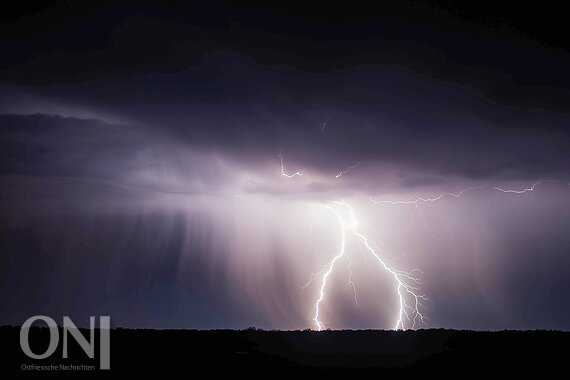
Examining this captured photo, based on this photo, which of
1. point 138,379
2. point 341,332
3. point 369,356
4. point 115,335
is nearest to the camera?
point 138,379

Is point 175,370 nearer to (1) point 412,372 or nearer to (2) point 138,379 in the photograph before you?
(2) point 138,379

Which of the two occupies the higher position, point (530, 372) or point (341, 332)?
point (341, 332)

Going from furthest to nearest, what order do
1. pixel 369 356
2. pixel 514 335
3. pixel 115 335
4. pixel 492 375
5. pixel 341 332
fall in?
pixel 341 332 → pixel 514 335 → pixel 115 335 → pixel 369 356 → pixel 492 375

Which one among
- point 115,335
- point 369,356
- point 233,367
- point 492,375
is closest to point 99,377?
point 233,367

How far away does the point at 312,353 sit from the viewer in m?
9.94

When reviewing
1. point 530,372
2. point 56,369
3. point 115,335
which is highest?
point 115,335

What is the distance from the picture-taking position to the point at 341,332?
12391 millimetres

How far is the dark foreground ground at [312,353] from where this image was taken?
828 cm

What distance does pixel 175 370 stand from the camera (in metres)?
8.09

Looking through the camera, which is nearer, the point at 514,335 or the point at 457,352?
the point at 457,352

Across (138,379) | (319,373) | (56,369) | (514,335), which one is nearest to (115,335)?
(56,369)

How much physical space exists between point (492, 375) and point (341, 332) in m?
4.80

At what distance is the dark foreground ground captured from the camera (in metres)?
8.28

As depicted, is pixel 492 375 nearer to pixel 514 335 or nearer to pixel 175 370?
pixel 514 335
